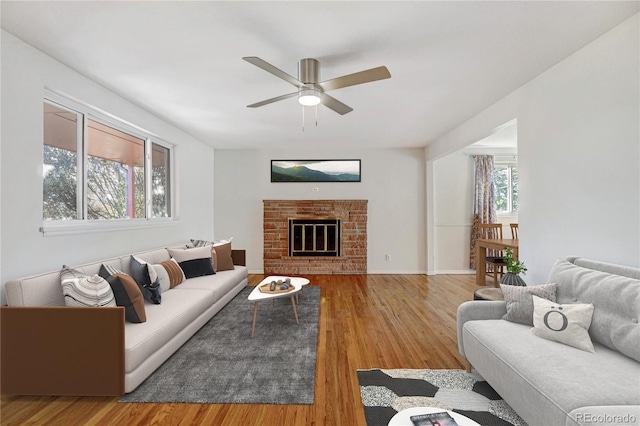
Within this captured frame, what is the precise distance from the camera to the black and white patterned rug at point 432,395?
178cm

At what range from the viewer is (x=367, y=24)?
77.2 inches

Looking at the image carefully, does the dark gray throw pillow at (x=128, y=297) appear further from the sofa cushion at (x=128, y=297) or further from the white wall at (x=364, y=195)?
the white wall at (x=364, y=195)

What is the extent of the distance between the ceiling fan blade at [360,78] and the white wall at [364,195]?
3710mm

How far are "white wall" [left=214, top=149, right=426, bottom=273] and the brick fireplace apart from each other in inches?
6.9

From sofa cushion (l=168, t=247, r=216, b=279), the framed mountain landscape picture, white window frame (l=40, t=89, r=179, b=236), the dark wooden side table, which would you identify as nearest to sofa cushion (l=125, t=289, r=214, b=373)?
sofa cushion (l=168, t=247, r=216, b=279)

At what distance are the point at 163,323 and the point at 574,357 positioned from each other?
2.81 m

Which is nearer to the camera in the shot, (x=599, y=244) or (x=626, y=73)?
(x=626, y=73)

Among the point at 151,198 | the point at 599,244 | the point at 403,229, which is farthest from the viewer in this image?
the point at 403,229

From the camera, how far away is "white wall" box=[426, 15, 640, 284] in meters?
1.96

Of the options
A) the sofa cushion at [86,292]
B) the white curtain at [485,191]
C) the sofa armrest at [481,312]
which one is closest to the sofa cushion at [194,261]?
the sofa cushion at [86,292]

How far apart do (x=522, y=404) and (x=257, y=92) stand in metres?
3.26

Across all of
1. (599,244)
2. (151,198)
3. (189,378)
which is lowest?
(189,378)

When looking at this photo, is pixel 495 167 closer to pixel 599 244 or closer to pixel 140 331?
pixel 599 244

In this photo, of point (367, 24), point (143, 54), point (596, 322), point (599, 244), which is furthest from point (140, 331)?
point (599, 244)
